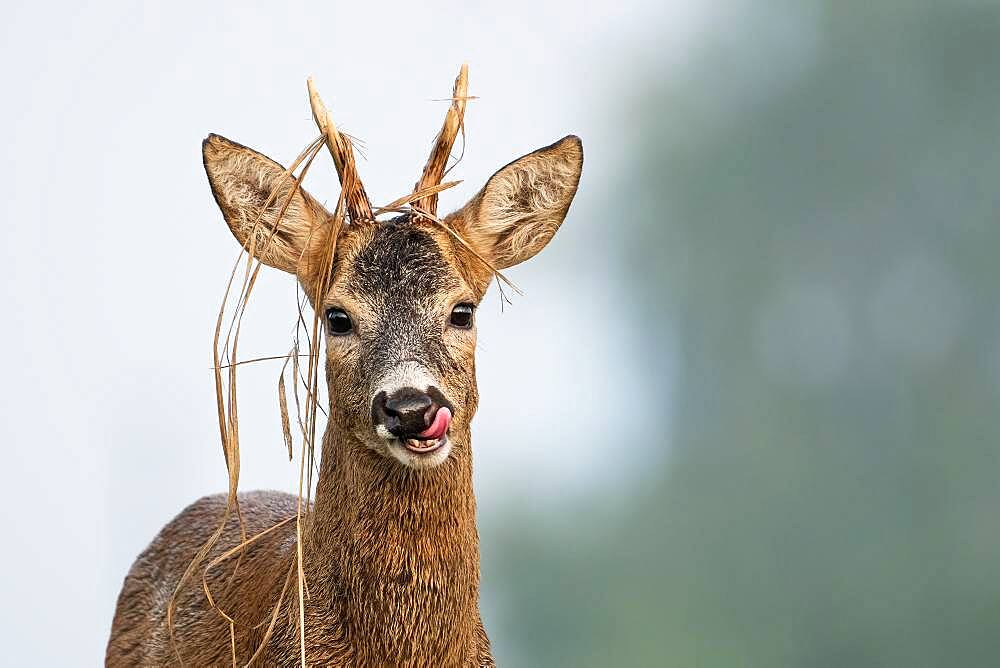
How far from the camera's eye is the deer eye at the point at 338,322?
3938 millimetres

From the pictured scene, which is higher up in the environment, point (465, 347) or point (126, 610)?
point (465, 347)

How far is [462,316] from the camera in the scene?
13.1 feet

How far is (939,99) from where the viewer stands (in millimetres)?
11828

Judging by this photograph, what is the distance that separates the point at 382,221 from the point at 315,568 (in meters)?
1.02

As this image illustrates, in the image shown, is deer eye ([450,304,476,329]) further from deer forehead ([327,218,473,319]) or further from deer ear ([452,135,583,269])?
deer ear ([452,135,583,269])

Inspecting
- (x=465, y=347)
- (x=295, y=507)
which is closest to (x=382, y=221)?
(x=465, y=347)

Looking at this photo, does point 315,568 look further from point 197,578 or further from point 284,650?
point 197,578

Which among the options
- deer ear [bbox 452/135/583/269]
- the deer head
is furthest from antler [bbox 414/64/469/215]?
deer ear [bbox 452/135/583/269]

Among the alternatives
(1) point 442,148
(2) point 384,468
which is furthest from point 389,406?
(1) point 442,148

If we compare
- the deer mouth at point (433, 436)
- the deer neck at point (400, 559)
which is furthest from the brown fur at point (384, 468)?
the deer mouth at point (433, 436)

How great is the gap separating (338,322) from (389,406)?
48 cm

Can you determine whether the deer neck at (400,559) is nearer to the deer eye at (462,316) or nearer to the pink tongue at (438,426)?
the pink tongue at (438,426)

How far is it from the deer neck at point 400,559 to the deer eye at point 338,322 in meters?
0.29

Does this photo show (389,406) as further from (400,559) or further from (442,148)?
(442,148)
